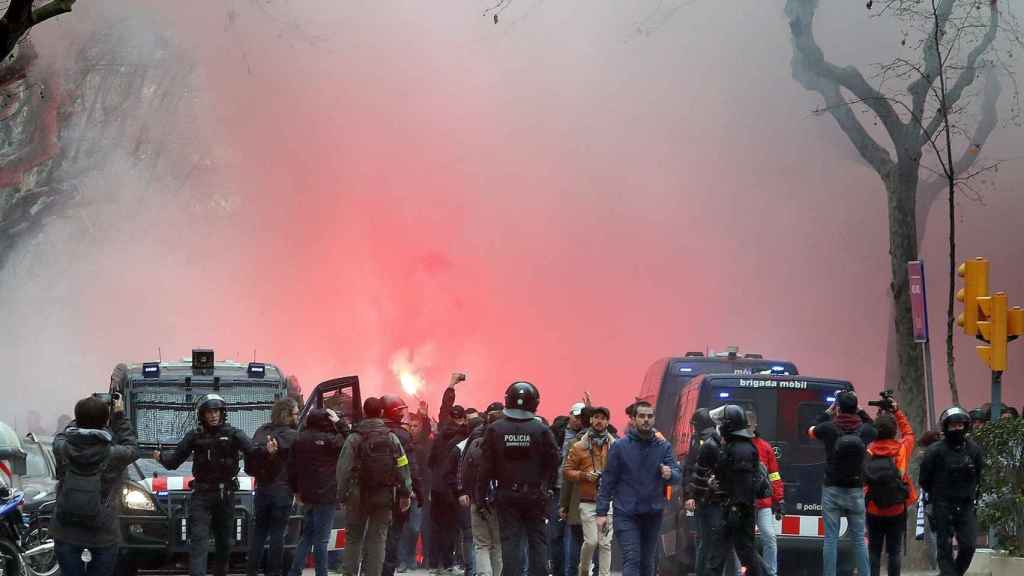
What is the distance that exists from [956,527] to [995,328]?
213 cm

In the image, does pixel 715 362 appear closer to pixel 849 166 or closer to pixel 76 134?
pixel 849 166

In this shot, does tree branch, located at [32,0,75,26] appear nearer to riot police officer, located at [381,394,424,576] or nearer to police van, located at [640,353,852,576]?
riot police officer, located at [381,394,424,576]

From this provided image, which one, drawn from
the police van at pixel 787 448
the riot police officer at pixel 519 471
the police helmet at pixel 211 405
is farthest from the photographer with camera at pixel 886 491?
the police helmet at pixel 211 405

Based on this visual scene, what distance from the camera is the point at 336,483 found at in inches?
578

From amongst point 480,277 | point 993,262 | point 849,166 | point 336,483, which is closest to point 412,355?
point 480,277

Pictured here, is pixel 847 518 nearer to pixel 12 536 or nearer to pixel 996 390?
pixel 996 390

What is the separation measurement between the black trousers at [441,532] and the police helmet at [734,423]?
643cm

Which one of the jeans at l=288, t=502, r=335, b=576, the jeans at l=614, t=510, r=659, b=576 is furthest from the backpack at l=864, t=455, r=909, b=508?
the jeans at l=288, t=502, r=335, b=576

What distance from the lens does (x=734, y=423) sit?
1323cm

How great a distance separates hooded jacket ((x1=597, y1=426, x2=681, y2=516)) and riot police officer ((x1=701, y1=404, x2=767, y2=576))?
1.56 feet

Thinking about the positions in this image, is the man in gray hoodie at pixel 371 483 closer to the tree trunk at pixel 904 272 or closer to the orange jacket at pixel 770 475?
the orange jacket at pixel 770 475

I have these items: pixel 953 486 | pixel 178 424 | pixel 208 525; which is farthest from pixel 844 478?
pixel 178 424

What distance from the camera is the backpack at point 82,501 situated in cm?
1085

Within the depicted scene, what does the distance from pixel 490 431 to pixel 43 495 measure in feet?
18.1
